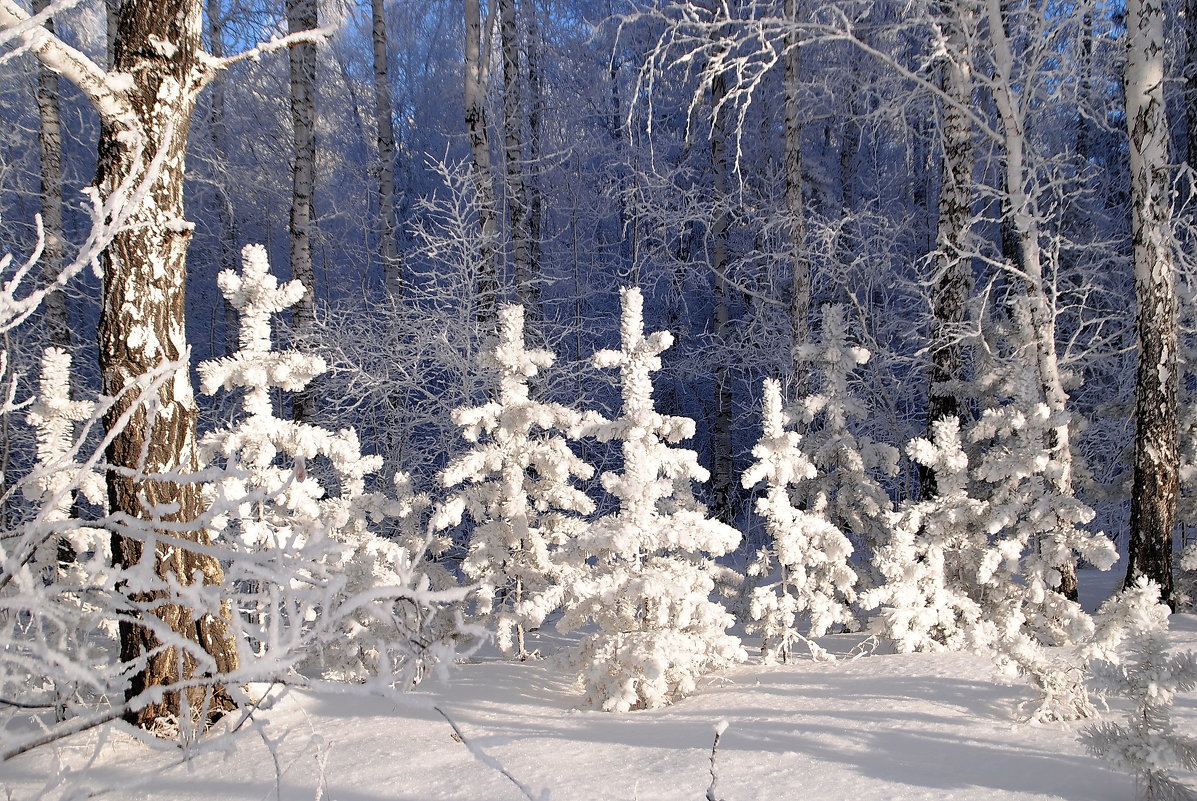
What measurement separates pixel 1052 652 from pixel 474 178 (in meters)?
8.87

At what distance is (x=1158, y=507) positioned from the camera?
682 cm

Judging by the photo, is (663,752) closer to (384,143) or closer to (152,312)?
(152,312)

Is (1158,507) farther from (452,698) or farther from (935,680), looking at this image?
(452,698)

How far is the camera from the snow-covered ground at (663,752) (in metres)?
3.20

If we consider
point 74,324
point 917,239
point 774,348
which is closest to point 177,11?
point 774,348

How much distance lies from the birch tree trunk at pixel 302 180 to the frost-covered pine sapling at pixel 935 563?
7189 millimetres

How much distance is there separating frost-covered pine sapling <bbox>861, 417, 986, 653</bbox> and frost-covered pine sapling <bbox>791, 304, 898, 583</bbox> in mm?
Result: 879

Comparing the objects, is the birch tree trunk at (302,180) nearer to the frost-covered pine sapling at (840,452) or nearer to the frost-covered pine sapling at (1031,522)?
the frost-covered pine sapling at (840,452)

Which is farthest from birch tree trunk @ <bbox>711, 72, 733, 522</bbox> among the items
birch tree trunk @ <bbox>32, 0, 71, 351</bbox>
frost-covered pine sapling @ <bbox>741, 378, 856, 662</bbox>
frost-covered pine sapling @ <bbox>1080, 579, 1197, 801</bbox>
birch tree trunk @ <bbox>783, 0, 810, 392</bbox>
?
frost-covered pine sapling @ <bbox>1080, 579, 1197, 801</bbox>

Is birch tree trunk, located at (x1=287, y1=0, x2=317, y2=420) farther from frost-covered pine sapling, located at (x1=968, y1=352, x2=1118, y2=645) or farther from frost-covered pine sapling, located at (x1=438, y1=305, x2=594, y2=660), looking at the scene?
frost-covered pine sapling, located at (x1=968, y1=352, x2=1118, y2=645)

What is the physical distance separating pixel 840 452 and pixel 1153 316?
2842 millimetres

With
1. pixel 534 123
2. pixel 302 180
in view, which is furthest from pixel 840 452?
pixel 534 123

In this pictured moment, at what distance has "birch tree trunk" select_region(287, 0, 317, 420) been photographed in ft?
33.9

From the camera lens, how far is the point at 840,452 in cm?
771
